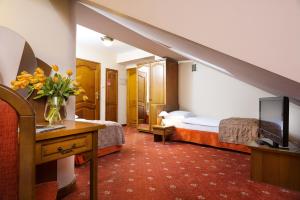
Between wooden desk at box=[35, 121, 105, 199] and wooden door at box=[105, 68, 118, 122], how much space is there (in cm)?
464

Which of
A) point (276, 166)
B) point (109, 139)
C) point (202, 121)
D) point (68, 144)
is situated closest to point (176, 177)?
point (276, 166)

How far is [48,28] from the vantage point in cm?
178

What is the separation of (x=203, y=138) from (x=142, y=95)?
9.14ft

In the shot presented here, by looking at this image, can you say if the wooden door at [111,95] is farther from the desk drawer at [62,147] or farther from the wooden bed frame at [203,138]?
the desk drawer at [62,147]

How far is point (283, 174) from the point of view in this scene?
2.12 metres

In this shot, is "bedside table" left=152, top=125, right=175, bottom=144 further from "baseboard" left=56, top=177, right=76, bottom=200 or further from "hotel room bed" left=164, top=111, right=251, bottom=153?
"baseboard" left=56, top=177, right=76, bottom=200

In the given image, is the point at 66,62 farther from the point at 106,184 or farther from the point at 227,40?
the point at 227,40

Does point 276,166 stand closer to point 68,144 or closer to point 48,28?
point 68,144

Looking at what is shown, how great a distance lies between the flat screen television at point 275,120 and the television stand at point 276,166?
0.11m

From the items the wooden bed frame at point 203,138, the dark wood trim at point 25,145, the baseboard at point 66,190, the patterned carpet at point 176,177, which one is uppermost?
the dark wood trim at point 25,145

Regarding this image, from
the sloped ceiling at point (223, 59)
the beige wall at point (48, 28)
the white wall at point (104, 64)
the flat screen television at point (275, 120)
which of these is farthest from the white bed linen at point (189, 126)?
the beige wall at point (48, 28)

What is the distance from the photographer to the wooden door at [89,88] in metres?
5.30

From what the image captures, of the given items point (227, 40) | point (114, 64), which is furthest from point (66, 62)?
point (114, 64)

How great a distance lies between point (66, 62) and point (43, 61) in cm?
24
